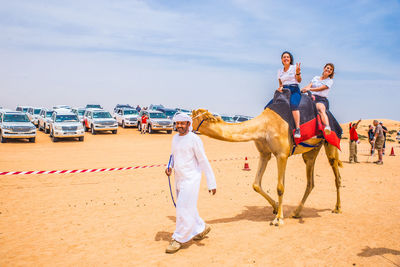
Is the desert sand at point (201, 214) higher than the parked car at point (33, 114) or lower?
lower

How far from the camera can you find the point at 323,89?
7.86m

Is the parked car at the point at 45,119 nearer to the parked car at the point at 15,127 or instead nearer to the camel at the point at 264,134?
the parked car at the point at 15,127

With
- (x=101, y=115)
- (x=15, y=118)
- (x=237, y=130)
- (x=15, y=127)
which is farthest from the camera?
(x=101, y=115)

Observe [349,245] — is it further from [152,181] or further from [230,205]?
[152,181]

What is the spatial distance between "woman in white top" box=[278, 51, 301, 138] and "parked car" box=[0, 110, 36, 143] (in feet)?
70.8

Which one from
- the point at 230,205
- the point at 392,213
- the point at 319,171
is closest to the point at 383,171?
the point at 319,171

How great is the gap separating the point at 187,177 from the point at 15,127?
21848mm

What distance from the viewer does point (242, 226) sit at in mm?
7082

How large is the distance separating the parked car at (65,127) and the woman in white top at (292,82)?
21024 millimetres

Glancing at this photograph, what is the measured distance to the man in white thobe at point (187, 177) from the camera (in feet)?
18.8

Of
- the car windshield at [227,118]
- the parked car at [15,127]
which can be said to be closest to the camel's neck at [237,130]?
the parked car at [15,127]

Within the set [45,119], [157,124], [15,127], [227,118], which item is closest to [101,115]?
[45,119]

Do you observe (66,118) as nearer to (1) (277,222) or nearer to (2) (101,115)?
(2) (101,115)

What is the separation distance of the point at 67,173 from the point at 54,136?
41.9 feet
